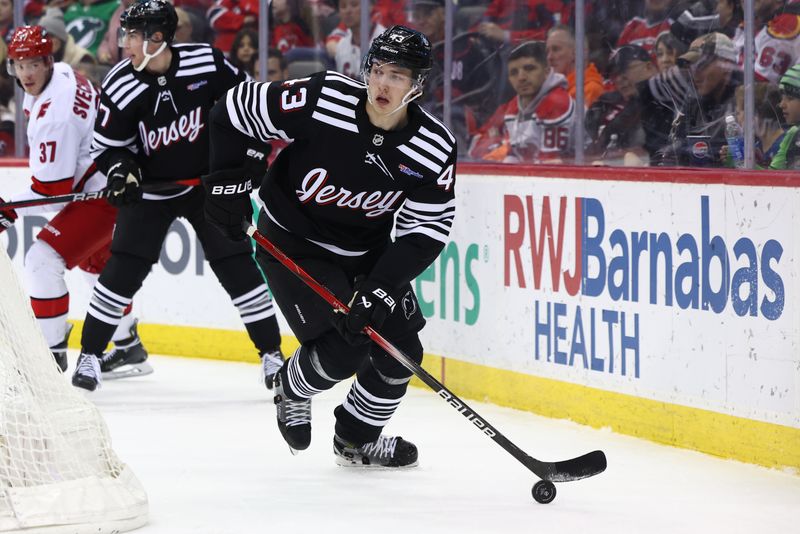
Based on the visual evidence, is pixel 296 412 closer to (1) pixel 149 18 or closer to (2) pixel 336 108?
(2) pixel 336 108

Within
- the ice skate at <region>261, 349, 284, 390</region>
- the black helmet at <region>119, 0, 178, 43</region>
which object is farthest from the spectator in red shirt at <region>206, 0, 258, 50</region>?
the ice skate at <region>261, 349, 284, 390</region>

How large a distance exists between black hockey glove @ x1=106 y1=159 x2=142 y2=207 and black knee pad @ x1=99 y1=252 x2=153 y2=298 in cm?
26

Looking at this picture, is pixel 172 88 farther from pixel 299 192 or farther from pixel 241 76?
pixel 299 192

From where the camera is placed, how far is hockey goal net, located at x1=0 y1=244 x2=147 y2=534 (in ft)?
8.96

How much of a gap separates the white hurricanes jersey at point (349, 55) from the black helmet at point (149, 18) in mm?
1278

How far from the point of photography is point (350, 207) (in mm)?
3250

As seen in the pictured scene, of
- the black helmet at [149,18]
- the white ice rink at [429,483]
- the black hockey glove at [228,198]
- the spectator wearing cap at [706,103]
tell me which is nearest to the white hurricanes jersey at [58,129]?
the black helmet at [149,18]

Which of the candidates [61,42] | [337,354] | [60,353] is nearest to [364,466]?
[337,354]

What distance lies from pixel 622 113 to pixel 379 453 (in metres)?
1.52

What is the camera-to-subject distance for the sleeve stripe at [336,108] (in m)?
3.17

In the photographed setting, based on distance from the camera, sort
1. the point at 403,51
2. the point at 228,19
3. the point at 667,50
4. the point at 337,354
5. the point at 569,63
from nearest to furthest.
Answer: the point at 403,51 → the point at 337,354 → the point at 667,50 → the point at 569,63 → the point at 228,19

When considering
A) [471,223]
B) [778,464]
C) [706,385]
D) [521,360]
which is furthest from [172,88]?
[778,464]

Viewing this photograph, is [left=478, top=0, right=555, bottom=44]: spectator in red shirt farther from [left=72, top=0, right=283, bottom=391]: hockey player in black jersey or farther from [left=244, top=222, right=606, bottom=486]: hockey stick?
[left=244, top=222, right=606, bottom=486]: hockey stick

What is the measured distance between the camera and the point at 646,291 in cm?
392
